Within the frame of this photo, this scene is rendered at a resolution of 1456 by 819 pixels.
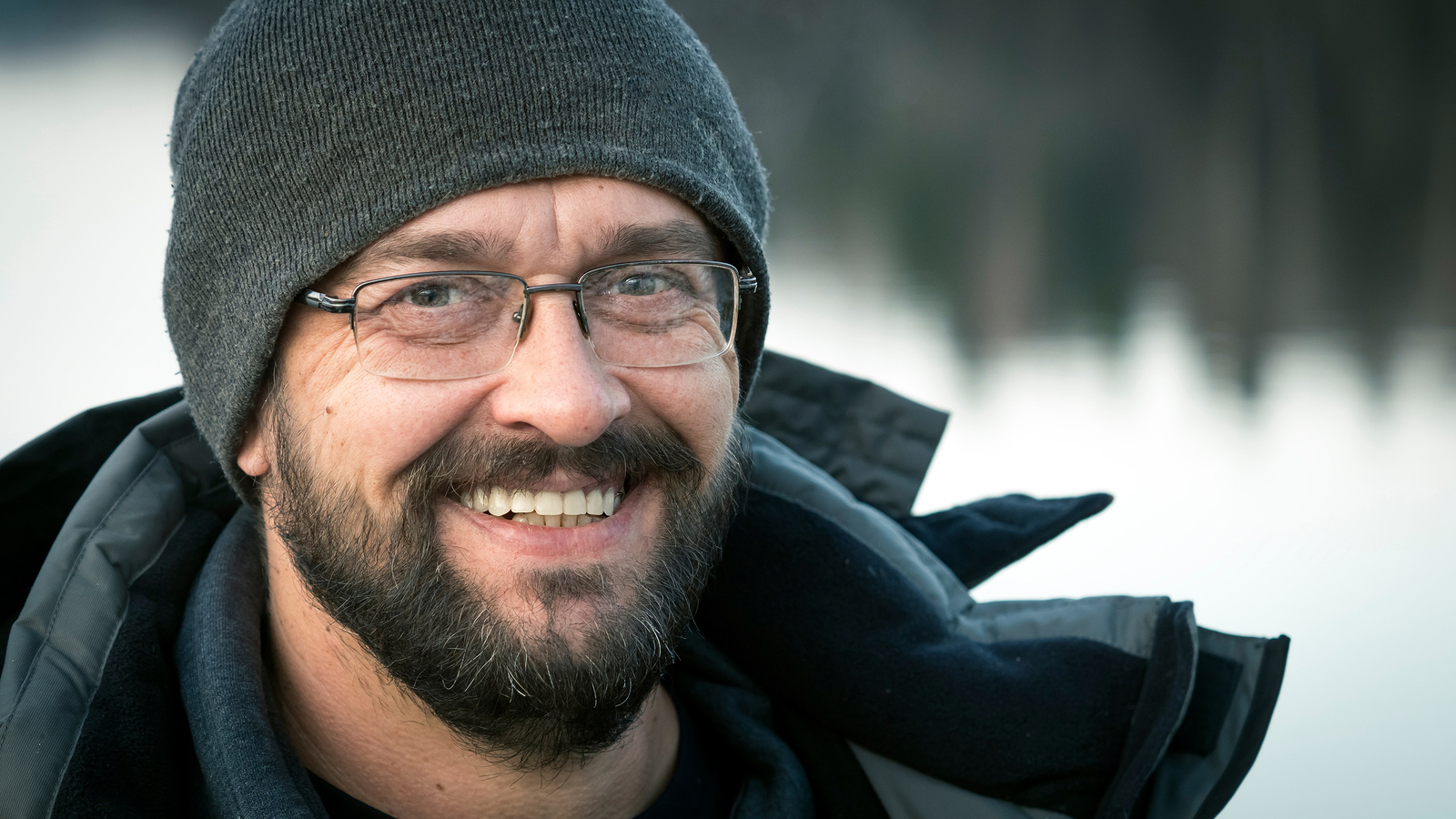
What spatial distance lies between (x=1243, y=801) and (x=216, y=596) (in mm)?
1952

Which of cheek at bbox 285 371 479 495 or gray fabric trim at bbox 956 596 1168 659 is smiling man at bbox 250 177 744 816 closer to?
cheek at bbox 285 371 479 495

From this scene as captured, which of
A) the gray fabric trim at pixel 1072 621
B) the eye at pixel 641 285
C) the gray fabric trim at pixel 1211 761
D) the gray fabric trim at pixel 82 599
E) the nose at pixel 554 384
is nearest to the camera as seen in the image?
the gray fabric trim at pixel 82 599

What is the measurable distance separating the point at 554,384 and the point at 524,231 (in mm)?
169

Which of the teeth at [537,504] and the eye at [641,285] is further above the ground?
the eye at [641,285]

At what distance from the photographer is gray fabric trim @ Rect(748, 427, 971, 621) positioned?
169cm

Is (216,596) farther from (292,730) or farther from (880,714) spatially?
(880,714)

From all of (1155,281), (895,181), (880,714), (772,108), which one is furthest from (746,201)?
(772,108)

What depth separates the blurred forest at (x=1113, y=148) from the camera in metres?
A: 6.28

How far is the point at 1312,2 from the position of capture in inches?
418

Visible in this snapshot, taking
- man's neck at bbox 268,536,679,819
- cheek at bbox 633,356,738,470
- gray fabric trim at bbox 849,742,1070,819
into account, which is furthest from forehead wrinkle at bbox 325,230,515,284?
gray fabric trim at bbox 849,742,1070,819

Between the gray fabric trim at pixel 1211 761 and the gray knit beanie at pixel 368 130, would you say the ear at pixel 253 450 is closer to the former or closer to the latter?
the gray knit beanie at pixel 368 130

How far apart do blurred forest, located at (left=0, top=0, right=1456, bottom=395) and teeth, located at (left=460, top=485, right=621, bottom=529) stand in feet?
14.1

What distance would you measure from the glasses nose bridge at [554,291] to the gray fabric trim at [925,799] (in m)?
0.79

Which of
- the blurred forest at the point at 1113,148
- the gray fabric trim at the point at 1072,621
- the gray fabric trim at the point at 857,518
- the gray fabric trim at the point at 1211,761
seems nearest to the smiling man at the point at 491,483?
the gray fabric trim at the point at 857,518
